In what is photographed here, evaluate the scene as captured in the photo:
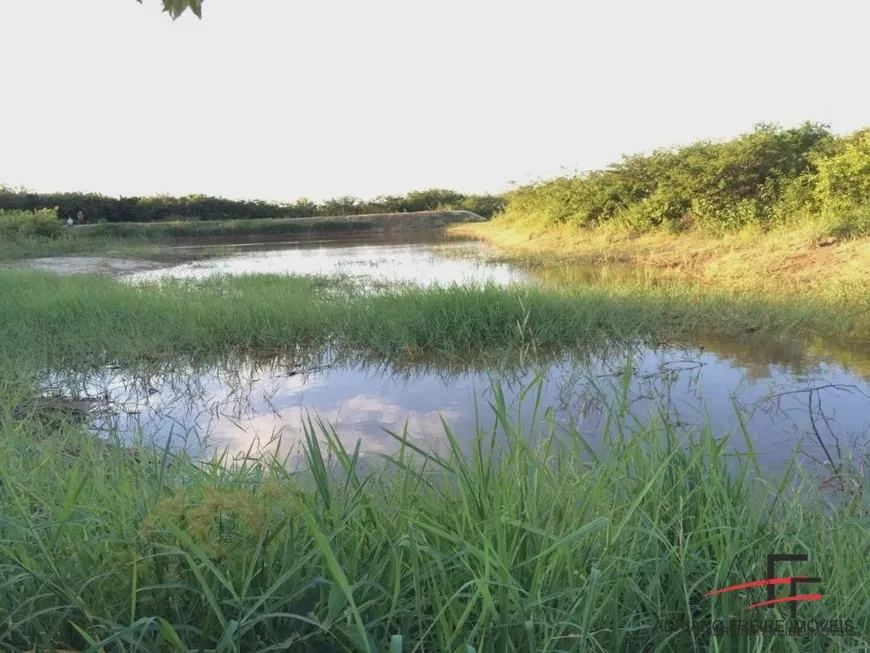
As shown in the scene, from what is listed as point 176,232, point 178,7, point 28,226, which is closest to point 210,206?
point 176,232

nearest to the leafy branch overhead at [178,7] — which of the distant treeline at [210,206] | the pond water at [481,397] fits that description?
the pond water at [481,397]

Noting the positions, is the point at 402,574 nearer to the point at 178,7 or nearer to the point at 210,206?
the point at 178,7

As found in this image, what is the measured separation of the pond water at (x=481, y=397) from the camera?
2.92 metres

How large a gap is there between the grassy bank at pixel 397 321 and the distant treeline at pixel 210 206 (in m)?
24.5

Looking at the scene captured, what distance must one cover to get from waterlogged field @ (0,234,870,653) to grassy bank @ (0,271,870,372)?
36 millimetres

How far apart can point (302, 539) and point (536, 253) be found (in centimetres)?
1303

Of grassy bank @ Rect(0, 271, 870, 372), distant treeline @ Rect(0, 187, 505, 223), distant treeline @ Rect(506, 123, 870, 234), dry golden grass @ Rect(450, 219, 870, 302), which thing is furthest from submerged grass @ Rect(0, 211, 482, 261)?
distant treeline @ Rect(506, 123, 870, 234)

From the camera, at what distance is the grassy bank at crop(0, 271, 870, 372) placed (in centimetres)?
480

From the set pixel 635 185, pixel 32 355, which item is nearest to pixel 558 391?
pixel 32 355

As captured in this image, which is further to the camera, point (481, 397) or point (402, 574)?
point (481, 397)

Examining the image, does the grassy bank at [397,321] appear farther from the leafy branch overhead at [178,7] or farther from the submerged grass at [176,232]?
the submerged grass at [176,232]

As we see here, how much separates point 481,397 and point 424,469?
82.9 inches

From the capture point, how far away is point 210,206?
36.4 m

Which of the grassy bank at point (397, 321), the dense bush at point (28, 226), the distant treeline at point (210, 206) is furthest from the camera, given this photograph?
the distant treeline at point (210, 206)
